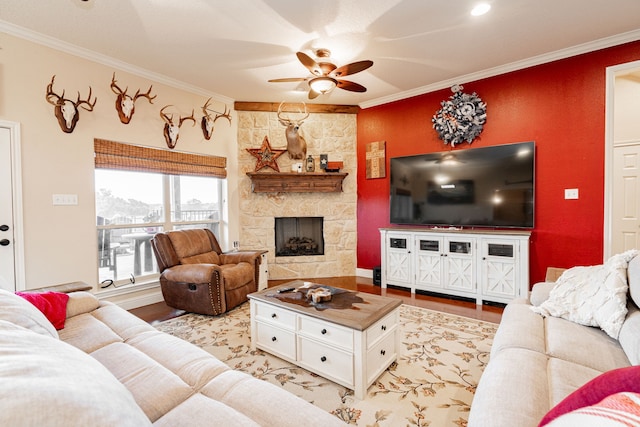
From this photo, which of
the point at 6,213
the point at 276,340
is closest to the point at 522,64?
the point at 276,340

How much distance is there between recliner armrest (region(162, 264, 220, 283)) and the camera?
3018 millimetres

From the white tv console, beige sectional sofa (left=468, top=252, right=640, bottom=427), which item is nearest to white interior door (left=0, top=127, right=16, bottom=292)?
beige sectional sofa (left=468, top=252, right=640, bottom=427)

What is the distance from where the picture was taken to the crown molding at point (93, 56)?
9.00ft

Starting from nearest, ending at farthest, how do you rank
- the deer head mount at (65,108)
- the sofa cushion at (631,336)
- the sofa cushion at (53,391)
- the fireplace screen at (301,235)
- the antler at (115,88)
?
1. the sofa cushion at (53,391)
2. the sofa cushion at (631,336)
3. the deer head mount at (65,108)
4. the antler at (115,88)
5. the fireplace screen at (301,235)

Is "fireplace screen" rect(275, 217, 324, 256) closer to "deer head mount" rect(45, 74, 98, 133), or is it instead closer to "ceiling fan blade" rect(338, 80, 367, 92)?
"ceiling fan blade" rect(338, 80, 367, 92)

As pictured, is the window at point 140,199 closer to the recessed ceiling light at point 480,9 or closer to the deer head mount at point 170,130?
the deer head mount at point 170,130

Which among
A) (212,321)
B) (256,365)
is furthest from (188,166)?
(256,365)

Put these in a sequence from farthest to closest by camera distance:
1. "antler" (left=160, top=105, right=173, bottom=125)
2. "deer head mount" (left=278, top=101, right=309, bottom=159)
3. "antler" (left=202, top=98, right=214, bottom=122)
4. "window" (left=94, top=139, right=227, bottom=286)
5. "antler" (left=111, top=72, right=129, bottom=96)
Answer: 1. "deer head mount" (left=278, top=101, right=309, bottom=159)
2. "antler" (left=202, top=98, right=214, bottom=122)
3. "antler" (left=160, top=105, right=173, bottom=125)
4. "window" (left=94, top=139, right=227, bottom=286)
5. "antler" (left=111, top=72, right=129, bottom=96)

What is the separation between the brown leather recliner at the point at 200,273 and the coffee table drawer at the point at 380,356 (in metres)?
1.80

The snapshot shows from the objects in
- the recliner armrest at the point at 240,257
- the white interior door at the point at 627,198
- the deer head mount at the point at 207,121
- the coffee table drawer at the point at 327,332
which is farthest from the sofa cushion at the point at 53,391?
the white interior door at the point at 627,198

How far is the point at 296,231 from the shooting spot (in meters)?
5.14

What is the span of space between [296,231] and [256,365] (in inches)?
121

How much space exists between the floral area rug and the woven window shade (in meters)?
1.93

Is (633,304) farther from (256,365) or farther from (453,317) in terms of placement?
(256,365)
